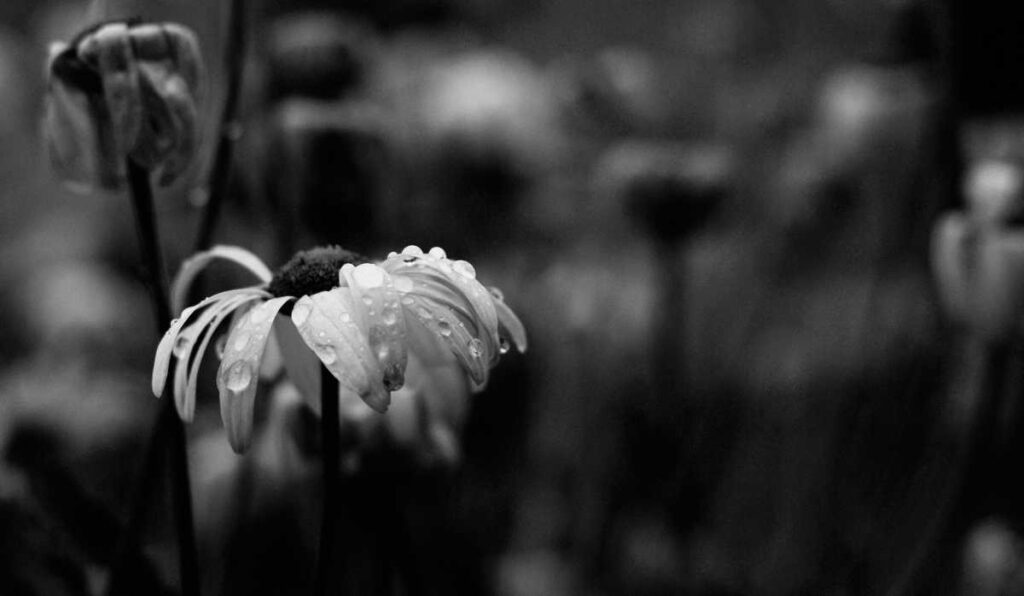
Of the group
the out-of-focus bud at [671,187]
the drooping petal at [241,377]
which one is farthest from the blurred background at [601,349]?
the drooping petal at [241,377]

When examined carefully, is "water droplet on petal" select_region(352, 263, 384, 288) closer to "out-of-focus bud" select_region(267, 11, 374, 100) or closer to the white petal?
the white petal

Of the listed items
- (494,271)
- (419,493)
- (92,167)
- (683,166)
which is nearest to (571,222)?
(494,271)

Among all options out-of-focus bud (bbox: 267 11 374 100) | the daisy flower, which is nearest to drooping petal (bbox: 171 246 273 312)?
the daisy flower

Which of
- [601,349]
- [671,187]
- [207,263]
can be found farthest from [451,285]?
[601,349]

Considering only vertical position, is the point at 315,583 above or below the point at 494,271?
above

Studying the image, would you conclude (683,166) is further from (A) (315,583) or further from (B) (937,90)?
(A) (315,583)

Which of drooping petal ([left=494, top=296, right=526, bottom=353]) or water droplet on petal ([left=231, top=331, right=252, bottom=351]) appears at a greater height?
water droplet on petal ([left=231, top=331, right=252, bottom=351])

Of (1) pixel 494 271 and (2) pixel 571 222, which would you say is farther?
(2) pixel 571 222
